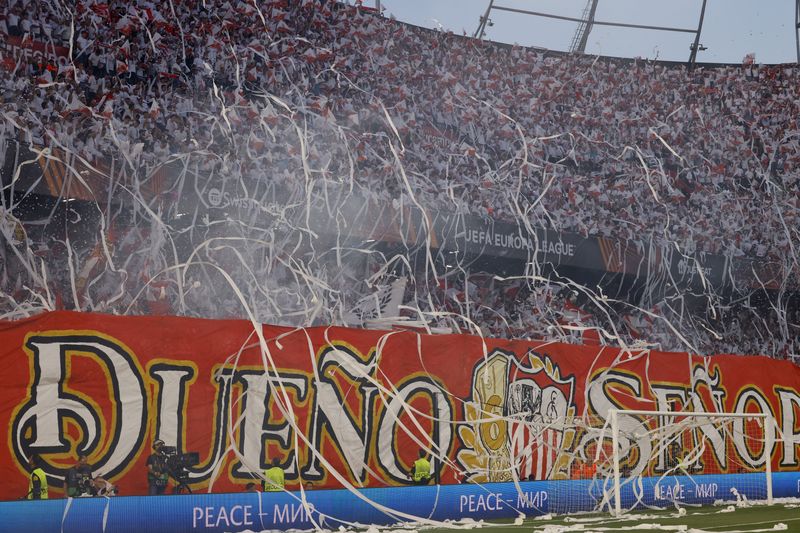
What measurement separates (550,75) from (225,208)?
41.6 ft

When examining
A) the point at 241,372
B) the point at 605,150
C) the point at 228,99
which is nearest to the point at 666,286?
the point at 605,150

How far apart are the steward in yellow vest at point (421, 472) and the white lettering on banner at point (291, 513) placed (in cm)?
226

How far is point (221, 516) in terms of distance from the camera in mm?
10664

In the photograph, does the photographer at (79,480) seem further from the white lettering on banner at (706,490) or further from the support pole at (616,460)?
the white lettering on banner at (706,490)

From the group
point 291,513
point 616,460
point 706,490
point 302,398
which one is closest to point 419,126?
point 706,490

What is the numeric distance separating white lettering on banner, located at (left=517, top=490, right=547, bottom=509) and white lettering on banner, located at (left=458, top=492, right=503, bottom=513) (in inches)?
15.5

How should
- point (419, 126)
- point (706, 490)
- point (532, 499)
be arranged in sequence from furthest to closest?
point (419, 126)
point (706, 490)
point (532, 499)

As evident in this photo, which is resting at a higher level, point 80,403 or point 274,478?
point 80,403

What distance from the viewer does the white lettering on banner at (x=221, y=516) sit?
10492 millimetres

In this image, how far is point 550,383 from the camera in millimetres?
15102

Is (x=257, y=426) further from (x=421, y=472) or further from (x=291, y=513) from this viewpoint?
(x=421, y=472)

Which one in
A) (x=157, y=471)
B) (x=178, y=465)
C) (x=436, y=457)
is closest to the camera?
(x=157, y=471)

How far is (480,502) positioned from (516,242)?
9566mm

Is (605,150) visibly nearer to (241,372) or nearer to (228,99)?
(228,99)
